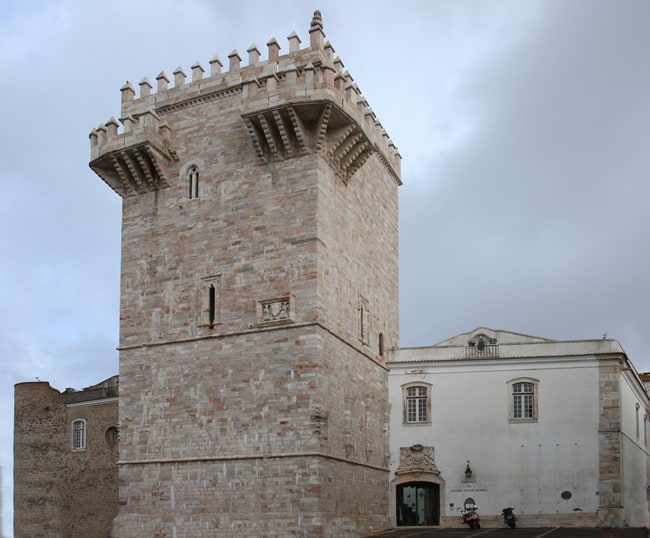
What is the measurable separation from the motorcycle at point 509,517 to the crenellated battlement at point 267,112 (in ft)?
33.4

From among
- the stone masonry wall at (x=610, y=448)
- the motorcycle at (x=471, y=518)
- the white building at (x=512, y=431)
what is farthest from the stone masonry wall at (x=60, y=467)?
the stone masonry wall at (x=610, y=448)

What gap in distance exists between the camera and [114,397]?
32.0 metres

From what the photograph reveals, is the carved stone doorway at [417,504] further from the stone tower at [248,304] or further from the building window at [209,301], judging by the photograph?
the building window at [209,301]

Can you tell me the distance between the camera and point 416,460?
26812mm

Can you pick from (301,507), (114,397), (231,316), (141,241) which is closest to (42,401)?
(114,397)

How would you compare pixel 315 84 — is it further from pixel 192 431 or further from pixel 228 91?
pixel 192 431

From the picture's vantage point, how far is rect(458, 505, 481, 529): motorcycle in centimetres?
2575

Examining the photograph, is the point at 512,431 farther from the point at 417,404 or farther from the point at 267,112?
the point at 267,112

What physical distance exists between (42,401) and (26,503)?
3.59 metres

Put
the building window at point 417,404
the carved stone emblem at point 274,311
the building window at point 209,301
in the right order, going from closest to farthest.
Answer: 1. the carved stone emblem at point 274,311
2. the building window at point 209,301
3. the building window at point 417,404

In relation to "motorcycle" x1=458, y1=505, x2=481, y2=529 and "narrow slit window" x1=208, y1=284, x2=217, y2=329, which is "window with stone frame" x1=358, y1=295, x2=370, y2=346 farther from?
"motorcycle" x1=458, y1=505, x2=481, y2=529

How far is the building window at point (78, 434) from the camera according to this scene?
32.2m

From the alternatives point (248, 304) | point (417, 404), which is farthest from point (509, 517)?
point (248, 304)

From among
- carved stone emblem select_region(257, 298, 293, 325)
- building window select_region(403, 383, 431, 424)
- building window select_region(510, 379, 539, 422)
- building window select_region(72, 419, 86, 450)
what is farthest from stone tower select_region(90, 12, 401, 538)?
building window select_region(72, 419, 86, 450)
